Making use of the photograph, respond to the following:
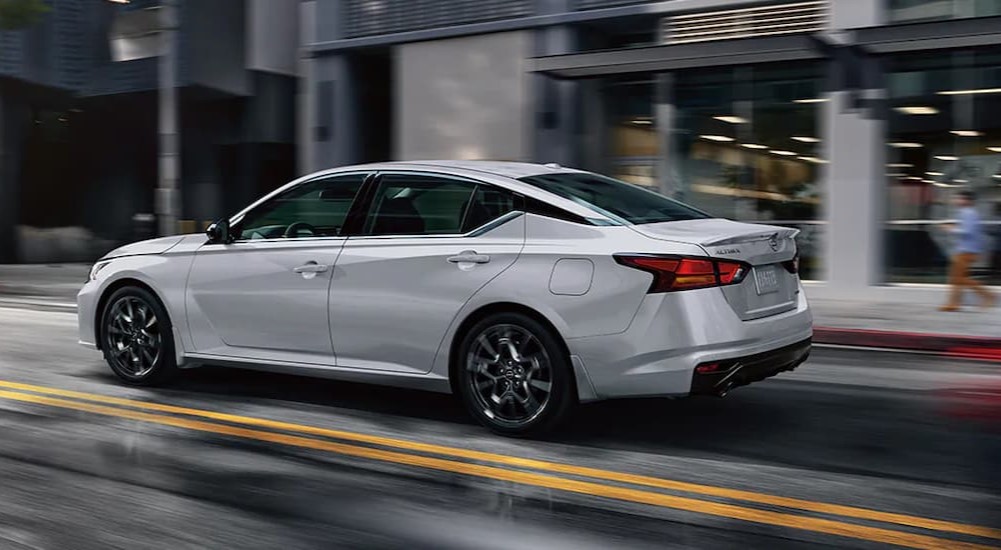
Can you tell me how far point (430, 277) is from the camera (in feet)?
18.8

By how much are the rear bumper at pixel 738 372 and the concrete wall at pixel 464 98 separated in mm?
13513

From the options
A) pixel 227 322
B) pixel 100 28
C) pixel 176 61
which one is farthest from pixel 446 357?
pixel 100 28

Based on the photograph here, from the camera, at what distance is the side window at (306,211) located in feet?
20.8

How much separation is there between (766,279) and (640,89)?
13003 millimetres

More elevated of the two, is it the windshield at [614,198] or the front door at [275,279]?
the windshield at [614,198]

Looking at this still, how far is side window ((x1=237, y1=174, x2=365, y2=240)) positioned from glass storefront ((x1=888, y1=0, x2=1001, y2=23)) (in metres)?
11.7

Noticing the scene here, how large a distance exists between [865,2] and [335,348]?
12471 mm

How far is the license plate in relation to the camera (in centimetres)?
545

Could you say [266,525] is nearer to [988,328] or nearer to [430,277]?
[430,277]

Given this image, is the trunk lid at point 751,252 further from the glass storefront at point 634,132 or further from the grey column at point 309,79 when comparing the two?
the grey column at point 309,79

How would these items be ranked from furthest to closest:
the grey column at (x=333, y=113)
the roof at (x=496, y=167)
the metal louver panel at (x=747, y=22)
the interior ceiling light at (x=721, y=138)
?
the grey column at (x=333, y=113), the interior ceiling light at (x=721, y=138), the metal louver panel at (x=747, y=22), the roof at (x=496, y=167)

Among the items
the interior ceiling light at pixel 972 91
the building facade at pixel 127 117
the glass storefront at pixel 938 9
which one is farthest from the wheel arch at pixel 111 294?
the building facade at pixel 127 117

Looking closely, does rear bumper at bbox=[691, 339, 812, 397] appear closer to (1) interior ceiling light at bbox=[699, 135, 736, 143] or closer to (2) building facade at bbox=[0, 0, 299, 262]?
(1) interior ceiling light at bbox=[699, 135, 736, 143]

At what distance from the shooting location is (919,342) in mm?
10430
